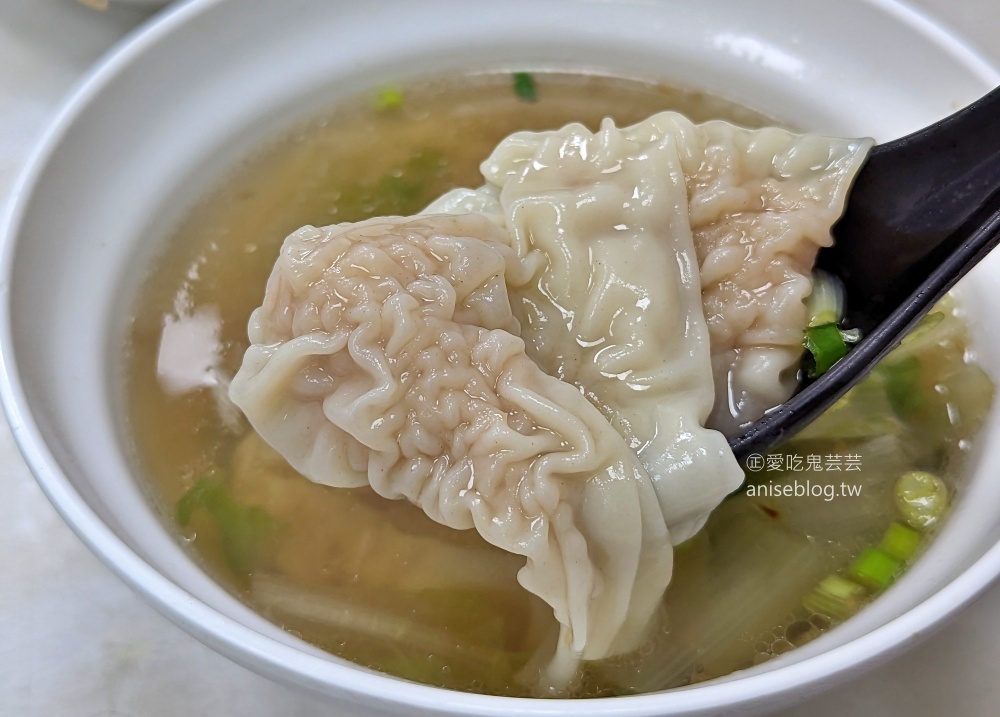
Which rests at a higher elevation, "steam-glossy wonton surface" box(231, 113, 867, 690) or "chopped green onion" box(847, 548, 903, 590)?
"steam-glossy wonton surface" box(231, 113, 867, 690)

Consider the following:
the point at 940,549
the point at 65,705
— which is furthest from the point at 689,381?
the point at 65,705

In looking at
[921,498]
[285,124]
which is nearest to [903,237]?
[921,498]

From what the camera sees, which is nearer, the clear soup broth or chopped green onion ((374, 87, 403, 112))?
the clear soup broth

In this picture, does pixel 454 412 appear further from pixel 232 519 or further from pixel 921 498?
pixel 921 498

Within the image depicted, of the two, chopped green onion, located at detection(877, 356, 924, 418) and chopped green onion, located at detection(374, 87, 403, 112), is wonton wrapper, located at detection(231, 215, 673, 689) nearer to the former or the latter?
chopped green onion, located at detection(877, 356, 924, 418)

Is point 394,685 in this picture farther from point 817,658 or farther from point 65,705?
point 65,705

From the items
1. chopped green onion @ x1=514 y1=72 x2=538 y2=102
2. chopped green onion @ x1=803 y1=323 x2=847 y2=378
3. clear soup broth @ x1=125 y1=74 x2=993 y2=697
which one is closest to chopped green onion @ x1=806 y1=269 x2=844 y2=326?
chopped green onion @ x1=803 y1=323 x2=847 y2=378
